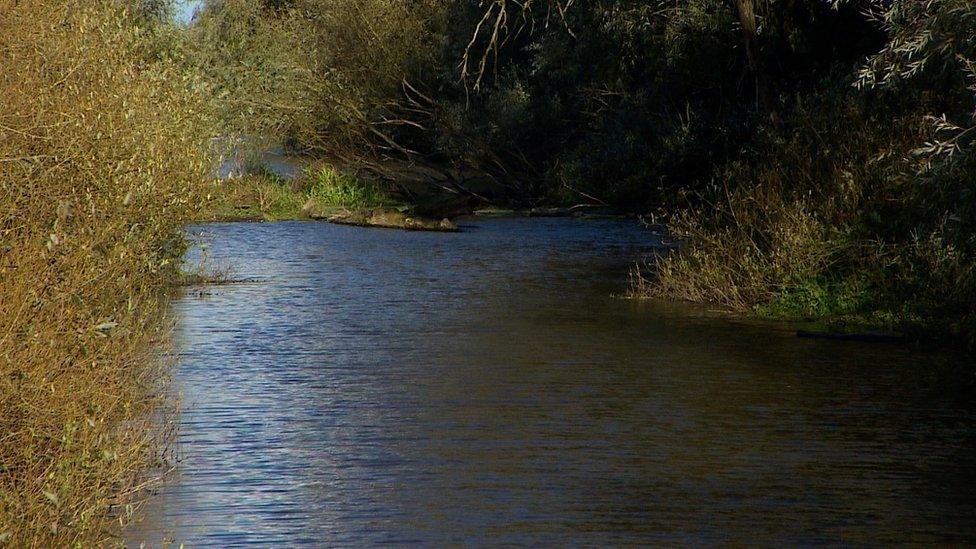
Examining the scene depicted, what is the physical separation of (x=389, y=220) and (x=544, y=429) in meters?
28.8

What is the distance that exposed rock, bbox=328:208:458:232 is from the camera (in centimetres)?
4188

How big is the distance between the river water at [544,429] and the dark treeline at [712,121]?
1302mm

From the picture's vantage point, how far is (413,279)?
1145 inches

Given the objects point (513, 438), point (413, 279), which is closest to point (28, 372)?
point (513, 438)

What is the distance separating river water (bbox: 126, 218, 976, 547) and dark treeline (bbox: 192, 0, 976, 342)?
130 cm

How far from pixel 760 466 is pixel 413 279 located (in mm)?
16599

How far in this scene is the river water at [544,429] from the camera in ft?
36.7

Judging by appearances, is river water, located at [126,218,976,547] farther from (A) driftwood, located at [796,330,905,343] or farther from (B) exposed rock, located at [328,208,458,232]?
(B) exposed rock, located at [328,208,458,232]

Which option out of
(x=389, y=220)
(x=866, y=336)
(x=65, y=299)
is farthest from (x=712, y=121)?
(x=65, y=299)

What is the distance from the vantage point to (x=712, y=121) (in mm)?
30453

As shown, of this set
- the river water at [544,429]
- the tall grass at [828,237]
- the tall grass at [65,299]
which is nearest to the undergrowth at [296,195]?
the river water at [544,429]

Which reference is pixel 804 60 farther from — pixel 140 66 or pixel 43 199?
pixel 43 199

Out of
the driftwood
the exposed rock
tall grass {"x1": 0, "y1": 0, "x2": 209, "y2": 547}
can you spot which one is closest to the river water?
the driftwood

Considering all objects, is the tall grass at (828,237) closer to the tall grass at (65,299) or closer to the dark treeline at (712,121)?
the dark treeline at (712,121)
